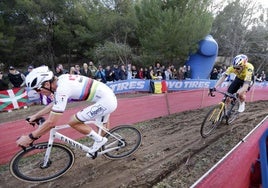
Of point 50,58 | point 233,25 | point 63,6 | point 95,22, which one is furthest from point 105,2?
point 233,25

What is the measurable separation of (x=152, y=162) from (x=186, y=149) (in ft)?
3.32

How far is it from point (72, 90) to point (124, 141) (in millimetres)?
1597

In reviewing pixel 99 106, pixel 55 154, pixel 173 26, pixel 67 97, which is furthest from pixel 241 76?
pixel 173 26

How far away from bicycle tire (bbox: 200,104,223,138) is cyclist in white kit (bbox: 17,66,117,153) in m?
2.90

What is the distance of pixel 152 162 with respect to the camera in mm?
5234

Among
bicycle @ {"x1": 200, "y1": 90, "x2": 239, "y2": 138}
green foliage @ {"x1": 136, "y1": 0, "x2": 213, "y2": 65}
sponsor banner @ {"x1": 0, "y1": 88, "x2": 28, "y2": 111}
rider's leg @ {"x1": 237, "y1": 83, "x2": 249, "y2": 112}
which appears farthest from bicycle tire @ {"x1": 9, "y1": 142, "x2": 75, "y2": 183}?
green foliage @ {"x1": 136, "y1": 0, "x2": 213, "y2": 65}

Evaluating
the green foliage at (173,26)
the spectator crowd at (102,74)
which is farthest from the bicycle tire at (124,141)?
the green foliage at (173,26)

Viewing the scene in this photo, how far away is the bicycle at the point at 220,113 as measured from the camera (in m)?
6.73

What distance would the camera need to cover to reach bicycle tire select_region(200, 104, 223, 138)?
6715mm

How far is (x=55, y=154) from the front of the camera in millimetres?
4645

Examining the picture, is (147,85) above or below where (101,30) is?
below

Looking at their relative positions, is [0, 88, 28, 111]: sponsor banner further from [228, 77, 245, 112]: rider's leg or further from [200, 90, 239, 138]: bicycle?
[228, 77, 245, 112]: rider's leg

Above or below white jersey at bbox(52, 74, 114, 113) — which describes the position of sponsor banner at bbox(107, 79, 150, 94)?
below

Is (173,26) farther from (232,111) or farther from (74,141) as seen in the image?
(74,141)
